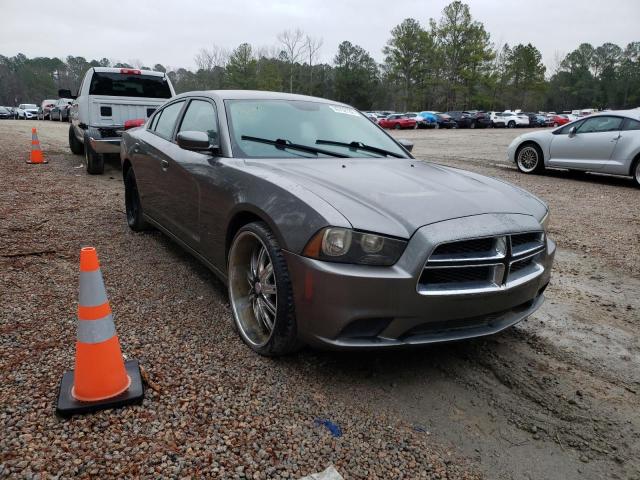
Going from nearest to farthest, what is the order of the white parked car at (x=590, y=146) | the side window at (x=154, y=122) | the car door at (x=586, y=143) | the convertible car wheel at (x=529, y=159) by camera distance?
the side window at (x=154, y=122) → the white parked car at (x=590, y=146) → the car door at (x=586, y=143) → the convertible car wheel at (x=529, y=159)

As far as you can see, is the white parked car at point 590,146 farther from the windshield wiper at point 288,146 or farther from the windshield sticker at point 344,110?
the windshield wiper at point 288,146

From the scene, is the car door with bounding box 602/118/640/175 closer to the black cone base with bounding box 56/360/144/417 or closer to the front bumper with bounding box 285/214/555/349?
the front bumper with bounding box 285/214/555/349

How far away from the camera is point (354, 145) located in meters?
3.83

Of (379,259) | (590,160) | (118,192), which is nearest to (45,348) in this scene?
(379,259)

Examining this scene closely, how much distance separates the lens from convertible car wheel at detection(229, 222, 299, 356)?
2.59m

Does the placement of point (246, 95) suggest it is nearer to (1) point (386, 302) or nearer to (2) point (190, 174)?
(2) point (190, 174)

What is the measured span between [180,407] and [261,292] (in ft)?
2.64

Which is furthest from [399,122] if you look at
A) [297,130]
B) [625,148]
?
[297,130]

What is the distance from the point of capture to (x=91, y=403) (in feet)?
7.52

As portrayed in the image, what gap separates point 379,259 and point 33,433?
169cm

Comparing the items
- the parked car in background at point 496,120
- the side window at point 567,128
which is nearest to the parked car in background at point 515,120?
the parked car in background at point 496,120

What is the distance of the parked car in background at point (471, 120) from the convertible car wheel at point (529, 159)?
113ft

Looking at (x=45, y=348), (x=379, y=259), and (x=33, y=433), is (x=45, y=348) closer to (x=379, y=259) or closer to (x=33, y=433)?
(x=33, y=433)

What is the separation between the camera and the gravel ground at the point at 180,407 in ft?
→ 6.63
